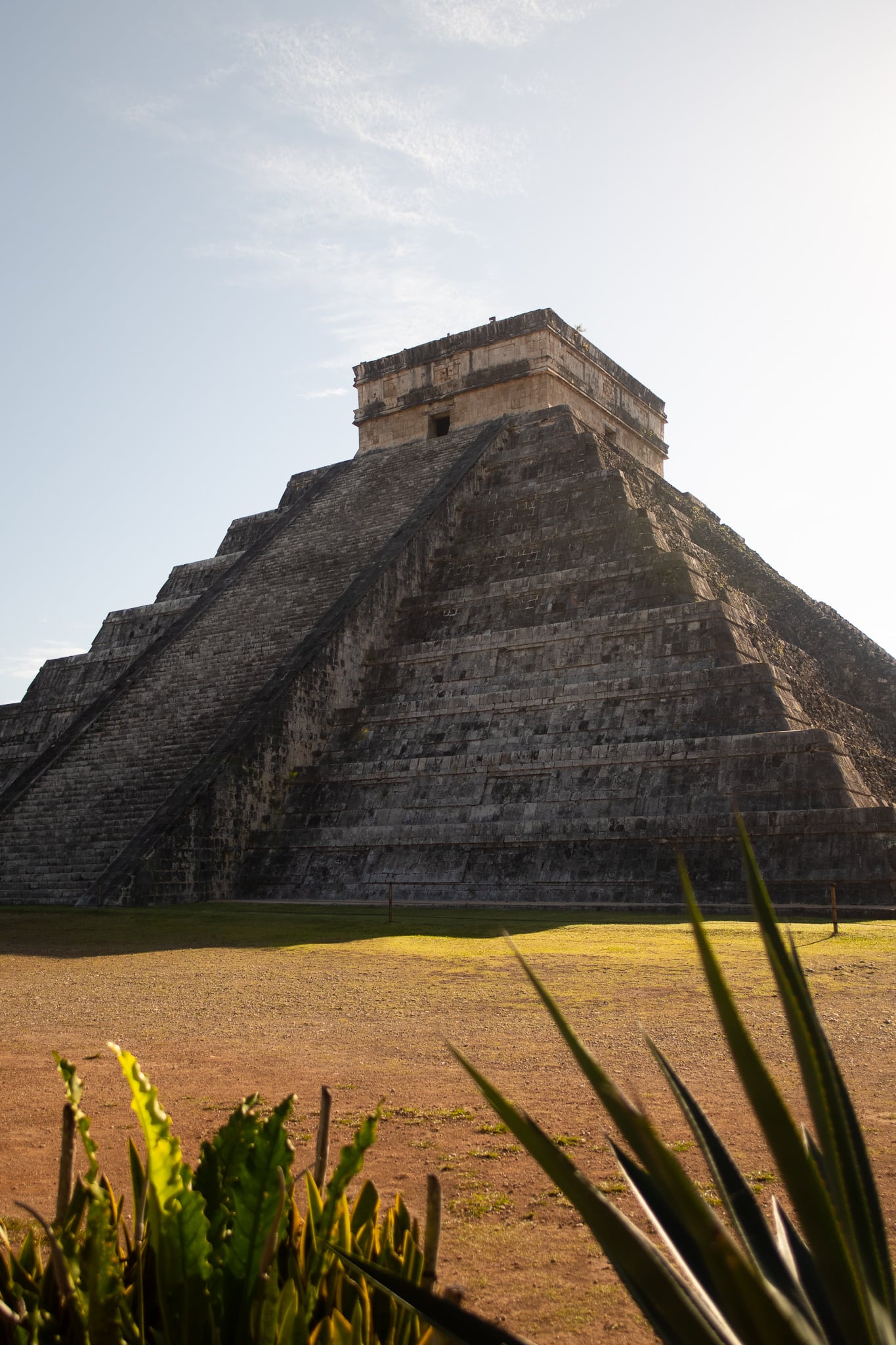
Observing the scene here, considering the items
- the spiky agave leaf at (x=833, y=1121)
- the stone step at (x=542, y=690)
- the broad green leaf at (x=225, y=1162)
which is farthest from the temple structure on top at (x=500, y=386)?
the spiky agave leaf at (x=833, y=1121)

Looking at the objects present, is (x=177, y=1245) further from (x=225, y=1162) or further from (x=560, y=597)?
(x=560, y=597)

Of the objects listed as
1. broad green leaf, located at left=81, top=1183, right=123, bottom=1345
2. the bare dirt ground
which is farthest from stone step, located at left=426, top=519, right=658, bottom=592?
broad green leaf, located at left=81, top=1183, right=123, bottom=1345

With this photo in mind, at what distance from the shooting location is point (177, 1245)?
60.8 inches

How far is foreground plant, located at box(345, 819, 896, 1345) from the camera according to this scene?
1.07 m

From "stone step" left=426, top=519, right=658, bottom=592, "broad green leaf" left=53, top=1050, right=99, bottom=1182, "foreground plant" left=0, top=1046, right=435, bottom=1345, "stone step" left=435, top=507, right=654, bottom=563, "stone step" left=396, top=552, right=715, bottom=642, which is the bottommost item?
"foreground plant" left=0, top=1046, right=435, bottom=1345

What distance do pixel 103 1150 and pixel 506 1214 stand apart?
4.51ft

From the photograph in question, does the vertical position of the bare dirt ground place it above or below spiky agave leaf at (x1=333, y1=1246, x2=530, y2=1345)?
below

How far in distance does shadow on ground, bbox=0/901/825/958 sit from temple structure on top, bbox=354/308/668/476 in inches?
451

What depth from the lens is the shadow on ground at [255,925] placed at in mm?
9562

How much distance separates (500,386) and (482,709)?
28.3 ft

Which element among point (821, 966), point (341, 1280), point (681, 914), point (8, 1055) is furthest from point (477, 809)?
point (341, 1280)

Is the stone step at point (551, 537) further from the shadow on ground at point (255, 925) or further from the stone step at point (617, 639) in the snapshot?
the shadow on ground at point (255, 925)

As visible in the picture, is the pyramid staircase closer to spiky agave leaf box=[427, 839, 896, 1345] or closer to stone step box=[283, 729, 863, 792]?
stone step box=[283, 729, 863, 792]

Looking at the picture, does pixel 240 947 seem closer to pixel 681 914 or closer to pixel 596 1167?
pixel 681 914
